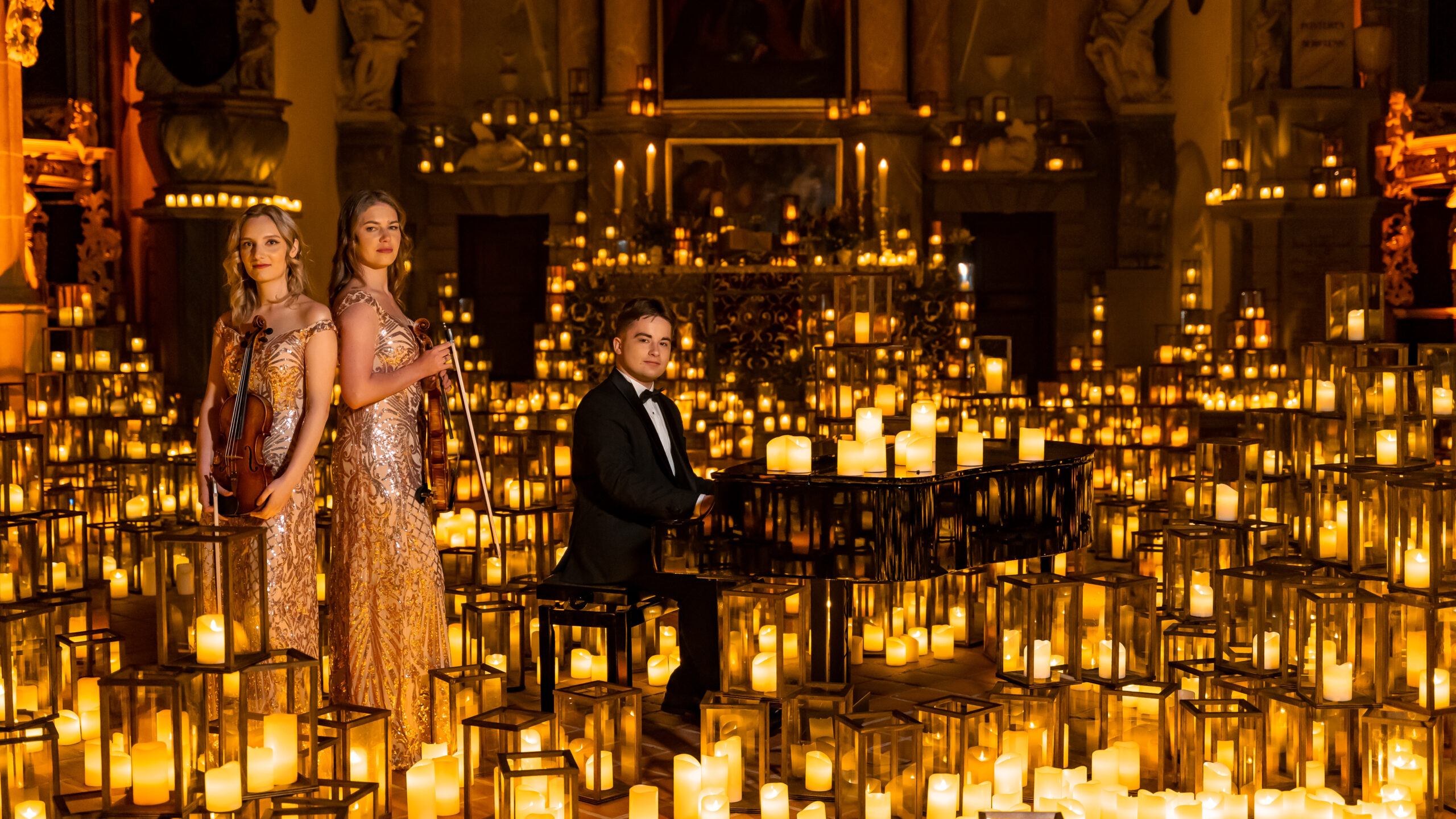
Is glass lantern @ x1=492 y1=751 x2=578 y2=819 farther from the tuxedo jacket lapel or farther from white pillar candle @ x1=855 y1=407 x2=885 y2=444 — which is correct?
white pillar candle @ x1=855 y1=407 x2=885 y2=444

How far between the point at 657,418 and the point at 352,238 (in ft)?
4.50

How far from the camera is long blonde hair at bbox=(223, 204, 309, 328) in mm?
4699

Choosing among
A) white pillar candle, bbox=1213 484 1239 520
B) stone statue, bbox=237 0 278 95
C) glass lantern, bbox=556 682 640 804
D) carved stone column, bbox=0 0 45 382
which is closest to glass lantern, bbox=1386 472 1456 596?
white pillar candle, bbox=1213 484 1239 520

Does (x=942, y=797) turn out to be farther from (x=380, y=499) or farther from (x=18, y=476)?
(x=18, y=476)

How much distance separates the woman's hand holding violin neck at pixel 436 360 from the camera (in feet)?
15.8

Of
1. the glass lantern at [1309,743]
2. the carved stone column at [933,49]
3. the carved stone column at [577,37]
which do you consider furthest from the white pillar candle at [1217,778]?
the carved stone column at [577,37]

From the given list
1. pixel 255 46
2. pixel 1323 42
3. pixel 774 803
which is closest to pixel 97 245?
pixel 255 46

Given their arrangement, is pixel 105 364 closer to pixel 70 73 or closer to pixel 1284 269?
pixel 70 73

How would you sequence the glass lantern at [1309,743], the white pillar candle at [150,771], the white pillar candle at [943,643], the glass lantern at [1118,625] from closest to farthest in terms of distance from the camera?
the white pillar candle at [150,771] → the glass lantern at [1309,743] → the glass lantern at [1118,625] → the white pillar candle at [943,643]

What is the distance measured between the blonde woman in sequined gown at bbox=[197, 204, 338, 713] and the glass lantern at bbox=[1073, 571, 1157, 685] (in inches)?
95.9

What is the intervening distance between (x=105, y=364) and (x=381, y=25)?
20.2ft

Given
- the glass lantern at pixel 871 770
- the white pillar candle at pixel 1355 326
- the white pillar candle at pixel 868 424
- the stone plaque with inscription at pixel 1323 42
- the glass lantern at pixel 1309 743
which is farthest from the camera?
the stone plaque with inscription at pixel 1323 42

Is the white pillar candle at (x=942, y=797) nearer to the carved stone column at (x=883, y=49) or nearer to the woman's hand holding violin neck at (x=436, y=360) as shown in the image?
the woman's hand holding violin neck at (x=436, y=360)

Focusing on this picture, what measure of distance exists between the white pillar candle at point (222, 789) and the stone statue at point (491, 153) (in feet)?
38.8
